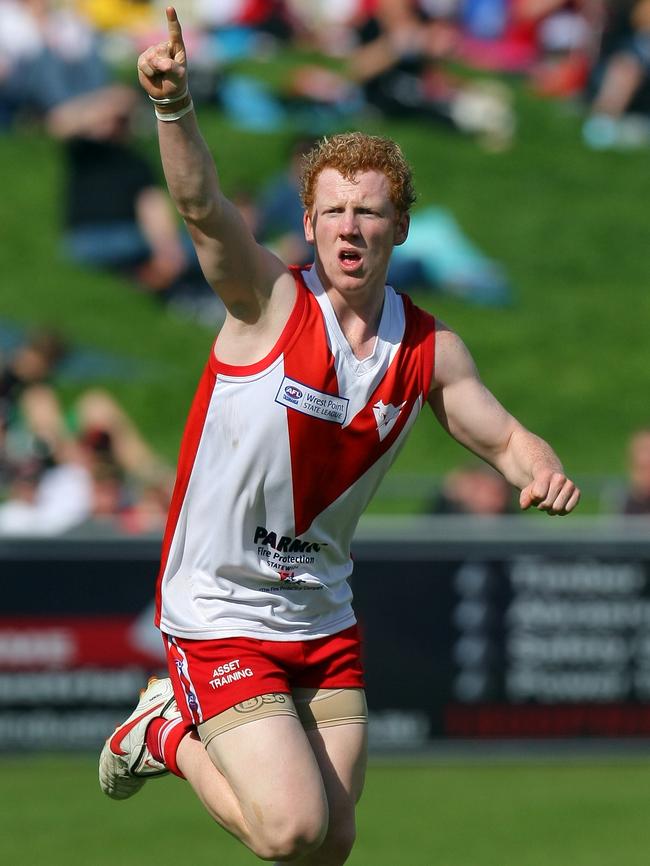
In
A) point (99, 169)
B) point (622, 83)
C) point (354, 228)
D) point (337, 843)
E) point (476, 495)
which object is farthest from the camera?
point (622, 83)

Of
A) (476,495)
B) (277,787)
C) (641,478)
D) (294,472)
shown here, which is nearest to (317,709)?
(277,787)

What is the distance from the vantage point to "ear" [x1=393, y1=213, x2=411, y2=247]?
4680 millimetres

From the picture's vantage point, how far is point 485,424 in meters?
4.87

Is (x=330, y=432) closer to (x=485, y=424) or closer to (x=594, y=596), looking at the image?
(x=485, y=424)

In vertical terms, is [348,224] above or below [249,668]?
above

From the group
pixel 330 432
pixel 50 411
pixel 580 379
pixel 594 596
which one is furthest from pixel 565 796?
pixel 580 379

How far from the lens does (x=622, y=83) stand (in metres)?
18.7

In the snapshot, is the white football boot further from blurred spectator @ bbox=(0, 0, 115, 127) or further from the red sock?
blurred spectator @ bbox=(0, 0, 115, 127)

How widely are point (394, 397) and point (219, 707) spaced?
3.58 ft

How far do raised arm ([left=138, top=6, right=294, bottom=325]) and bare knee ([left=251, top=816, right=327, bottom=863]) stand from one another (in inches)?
57.8

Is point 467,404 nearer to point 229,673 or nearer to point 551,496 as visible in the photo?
point 551,496

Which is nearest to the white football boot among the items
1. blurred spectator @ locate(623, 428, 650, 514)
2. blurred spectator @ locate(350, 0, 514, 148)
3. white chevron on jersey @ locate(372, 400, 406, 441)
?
white chevron on jersey @ locate(372, 400, 406, 441)

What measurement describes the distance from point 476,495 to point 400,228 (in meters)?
5.35

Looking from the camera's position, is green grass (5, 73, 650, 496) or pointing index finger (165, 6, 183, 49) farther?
green grass (5, 73, 650, 496)
